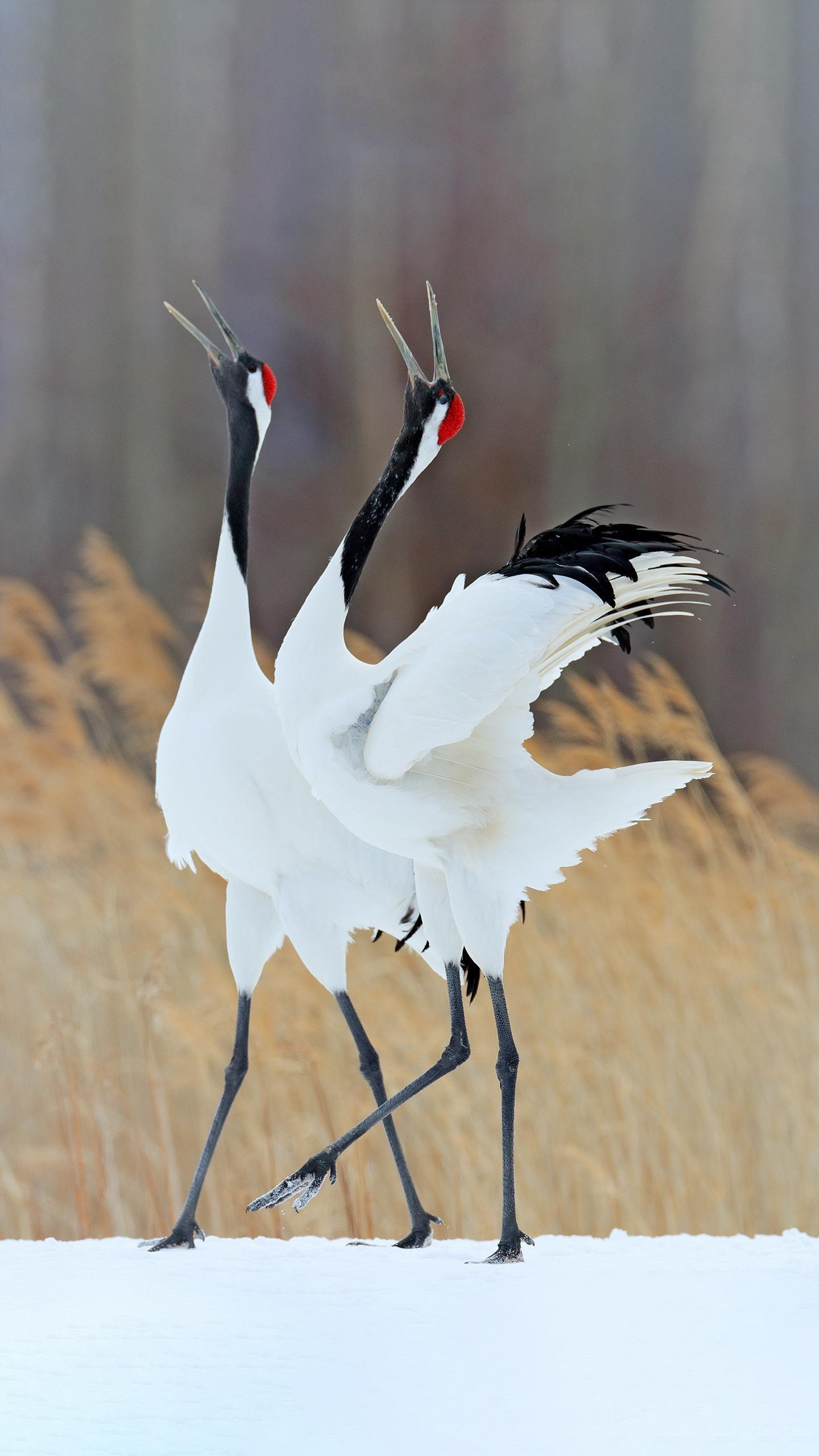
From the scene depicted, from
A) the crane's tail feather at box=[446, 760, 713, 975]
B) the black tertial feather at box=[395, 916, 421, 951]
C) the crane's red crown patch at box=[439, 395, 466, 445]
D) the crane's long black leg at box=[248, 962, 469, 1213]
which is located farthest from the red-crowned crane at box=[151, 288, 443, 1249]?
the crane's red crown patch at box=[439, 395, 466, 445]

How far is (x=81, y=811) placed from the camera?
9.40 feet

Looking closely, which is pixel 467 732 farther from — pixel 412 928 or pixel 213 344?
pixel 213 344

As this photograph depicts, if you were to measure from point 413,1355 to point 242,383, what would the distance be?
4.33 feet

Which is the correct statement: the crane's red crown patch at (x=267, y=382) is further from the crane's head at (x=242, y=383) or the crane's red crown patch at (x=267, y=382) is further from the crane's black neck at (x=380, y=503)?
the crane's black neck at (x=380, y=503)

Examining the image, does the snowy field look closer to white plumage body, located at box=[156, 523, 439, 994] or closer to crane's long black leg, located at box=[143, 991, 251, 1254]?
crane's long black leg, located at box=[143, 991, 251, 1254]

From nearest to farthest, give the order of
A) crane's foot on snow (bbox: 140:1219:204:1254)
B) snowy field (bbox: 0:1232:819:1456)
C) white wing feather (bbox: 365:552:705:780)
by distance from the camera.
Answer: snowy field (bbox: 0:1232:819:1456)
white wing feather (bbox: 365:552:705:780)
crane's foot on snow (bbox: 140:1219:204:1254)

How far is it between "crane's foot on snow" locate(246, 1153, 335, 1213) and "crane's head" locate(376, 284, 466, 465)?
0.88 m

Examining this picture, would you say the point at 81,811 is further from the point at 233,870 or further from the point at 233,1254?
the point at 233,1254

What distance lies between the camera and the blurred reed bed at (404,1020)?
95.7 inches

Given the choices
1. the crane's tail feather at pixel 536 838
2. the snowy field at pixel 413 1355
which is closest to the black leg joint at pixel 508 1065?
the crane's tail feather at pixel 536 838

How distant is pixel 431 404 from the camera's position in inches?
67.6

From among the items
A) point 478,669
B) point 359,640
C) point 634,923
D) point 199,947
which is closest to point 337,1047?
point 199,947

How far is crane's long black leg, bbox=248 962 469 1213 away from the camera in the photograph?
157 centimetres

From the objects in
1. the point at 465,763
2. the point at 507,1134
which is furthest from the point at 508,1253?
the point at 465,763
